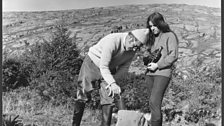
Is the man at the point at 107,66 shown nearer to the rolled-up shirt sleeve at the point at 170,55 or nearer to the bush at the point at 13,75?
the rolled-up shirt sleeve at the point at 170,55

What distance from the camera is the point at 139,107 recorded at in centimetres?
599

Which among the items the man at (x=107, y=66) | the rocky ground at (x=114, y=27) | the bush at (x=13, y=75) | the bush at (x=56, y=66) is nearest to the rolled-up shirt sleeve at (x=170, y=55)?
the man at (x=107, y=66)

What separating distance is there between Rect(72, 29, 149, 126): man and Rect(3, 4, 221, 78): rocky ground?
1203mm

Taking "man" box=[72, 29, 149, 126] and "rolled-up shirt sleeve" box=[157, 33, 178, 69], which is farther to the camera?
"rolled-up shirt sleeve" box=[157, 33, 178, 69]

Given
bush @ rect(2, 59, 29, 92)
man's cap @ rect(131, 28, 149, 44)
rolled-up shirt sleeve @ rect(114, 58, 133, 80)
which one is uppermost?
man's cap @ rect(131, 28, 149, 44)

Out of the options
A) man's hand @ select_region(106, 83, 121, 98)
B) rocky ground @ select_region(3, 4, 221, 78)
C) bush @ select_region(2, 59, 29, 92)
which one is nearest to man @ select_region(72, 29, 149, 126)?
man's hand @ select_region(106, 83, 121, 98)

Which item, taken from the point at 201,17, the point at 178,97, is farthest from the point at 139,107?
the point at 201,17

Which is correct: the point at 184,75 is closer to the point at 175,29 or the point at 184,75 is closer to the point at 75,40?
the point at 175,29

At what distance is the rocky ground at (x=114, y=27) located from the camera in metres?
6.18

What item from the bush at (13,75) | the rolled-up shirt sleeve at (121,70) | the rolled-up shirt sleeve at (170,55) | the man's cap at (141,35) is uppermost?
the man's cap at (141,35)

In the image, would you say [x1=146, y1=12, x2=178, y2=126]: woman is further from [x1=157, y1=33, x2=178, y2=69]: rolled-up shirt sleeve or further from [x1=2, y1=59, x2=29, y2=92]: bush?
[x1=2, y1=59, x2=29, y2=92]: bush

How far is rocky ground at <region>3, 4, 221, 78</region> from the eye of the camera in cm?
618

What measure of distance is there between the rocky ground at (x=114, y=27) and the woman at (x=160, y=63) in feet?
3.69

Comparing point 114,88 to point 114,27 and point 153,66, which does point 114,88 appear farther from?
point 114,27
